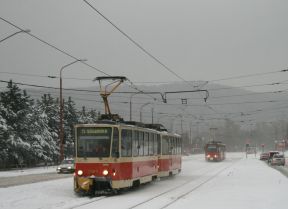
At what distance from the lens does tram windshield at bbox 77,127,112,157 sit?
2236cm

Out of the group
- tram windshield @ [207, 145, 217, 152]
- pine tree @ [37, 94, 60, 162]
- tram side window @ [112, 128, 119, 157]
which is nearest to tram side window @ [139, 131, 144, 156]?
tram side window @ [112, 128, 119, 157]

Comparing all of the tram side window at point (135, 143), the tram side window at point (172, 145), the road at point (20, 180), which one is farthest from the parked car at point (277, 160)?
the tram side window at point (135, 143)

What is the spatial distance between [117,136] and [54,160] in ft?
142

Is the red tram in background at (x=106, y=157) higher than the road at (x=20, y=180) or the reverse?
higher

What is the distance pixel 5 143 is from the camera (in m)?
52.9

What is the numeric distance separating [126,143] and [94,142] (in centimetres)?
142

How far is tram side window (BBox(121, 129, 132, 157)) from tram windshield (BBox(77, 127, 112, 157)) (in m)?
0.70

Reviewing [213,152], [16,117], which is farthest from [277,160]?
[16,117]

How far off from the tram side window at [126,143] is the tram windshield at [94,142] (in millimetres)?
703

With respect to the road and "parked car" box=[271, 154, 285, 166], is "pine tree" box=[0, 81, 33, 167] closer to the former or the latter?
the road

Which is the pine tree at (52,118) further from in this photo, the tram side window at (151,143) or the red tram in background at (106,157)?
the red tram in background at (106,157)

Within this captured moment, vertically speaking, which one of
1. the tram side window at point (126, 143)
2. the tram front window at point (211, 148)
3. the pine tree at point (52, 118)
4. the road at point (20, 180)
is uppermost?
the pine tree at point (52, 118)

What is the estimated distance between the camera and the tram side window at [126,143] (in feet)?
74.9

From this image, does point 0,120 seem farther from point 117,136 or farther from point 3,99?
point 117,136
